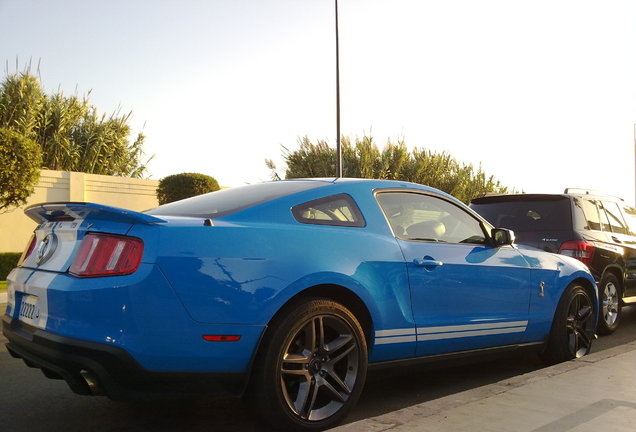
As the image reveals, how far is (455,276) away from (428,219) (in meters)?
0.55

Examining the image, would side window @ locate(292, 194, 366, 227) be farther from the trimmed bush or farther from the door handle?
the trimmed bush

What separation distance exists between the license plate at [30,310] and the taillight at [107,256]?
0.34m

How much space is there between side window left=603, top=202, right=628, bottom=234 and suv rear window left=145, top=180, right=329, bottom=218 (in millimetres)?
5414

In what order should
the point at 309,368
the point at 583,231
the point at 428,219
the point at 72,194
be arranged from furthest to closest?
the point at 72,194, the point at 583,231, the point at 428,219, the point at 309,368

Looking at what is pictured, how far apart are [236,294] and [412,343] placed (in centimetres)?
145

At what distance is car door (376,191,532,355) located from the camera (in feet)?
15.0

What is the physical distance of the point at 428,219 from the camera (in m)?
5.14

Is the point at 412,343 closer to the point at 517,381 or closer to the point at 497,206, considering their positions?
the point at 517,381

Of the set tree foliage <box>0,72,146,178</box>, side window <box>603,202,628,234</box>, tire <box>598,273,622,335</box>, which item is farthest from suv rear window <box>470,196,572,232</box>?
tree foliage <box>0,72,146,178</box>

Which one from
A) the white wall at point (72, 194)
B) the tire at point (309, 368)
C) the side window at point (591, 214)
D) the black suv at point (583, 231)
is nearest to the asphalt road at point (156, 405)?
the tire at point (309, 368)

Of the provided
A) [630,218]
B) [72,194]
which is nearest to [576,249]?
[630,218]

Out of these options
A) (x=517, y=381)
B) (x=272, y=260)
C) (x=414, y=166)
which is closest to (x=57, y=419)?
(x=272, y=260)

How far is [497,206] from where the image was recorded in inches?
328

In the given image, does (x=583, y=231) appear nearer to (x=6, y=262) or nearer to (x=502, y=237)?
(x=502, y=237)
